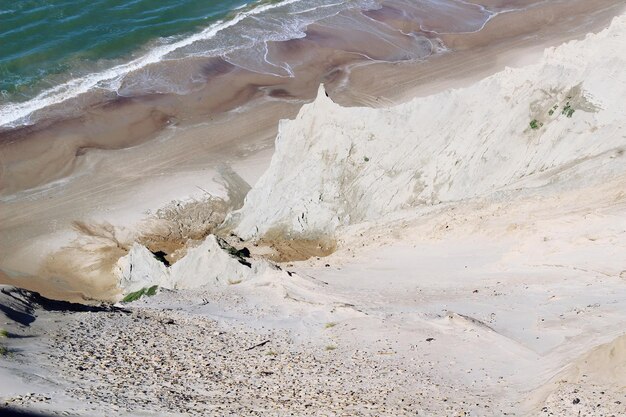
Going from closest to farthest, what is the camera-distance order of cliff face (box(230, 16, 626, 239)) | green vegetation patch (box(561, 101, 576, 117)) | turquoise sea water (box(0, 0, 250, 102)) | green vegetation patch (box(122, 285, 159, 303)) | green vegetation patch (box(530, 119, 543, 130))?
cliff face (box(230, 16, 626, 239)), green vegetation patch (box(561, 101, 576, 117)), green vegetation patch (box(530, 119, 543, 130)), green vegetation patch (box(122, 285, 159, 303)), turquoise sea water (box(0, 0, 250, 102))

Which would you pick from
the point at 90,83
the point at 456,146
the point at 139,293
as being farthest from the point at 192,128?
the point at 456,146

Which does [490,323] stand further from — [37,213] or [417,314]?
[37,213]

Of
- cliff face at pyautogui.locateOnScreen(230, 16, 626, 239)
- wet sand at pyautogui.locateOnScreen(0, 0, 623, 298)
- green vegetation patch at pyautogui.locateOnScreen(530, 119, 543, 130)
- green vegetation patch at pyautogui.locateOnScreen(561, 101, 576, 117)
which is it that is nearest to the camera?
cliff face at pyautogui.locateOnScreen(230, 16, 626, 239)

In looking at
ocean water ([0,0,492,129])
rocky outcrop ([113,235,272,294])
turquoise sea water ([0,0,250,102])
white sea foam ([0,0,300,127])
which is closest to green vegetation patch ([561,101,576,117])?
rocky outcrop ([113,235,272,294])

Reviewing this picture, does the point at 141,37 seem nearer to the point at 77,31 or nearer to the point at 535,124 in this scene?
the point at 77,31

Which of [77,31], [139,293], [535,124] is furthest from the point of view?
[77,31]

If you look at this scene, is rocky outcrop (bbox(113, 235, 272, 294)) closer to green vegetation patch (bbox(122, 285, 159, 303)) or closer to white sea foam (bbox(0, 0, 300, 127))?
green vegetation patch (bbox(122, 285, 159, 303))

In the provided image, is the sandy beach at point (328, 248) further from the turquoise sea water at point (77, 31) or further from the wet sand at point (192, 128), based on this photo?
the turquoise sea water at point (77, 31)
